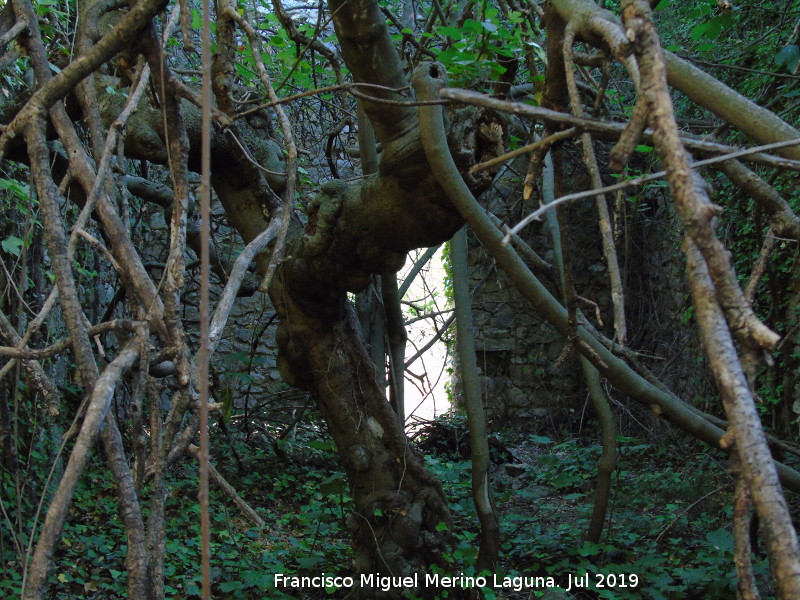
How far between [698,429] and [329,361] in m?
1.64

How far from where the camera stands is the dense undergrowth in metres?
3.12

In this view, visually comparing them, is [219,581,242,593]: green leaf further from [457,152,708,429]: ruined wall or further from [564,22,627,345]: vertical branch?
[457,152,708,429]: ruined wall

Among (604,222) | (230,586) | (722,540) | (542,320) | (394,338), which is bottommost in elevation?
(230,586)

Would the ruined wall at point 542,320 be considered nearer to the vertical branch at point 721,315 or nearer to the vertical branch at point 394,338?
the vertical branch at point 394,338

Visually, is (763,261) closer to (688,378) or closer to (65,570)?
(65,570)

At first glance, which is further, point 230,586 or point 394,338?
point 394,338

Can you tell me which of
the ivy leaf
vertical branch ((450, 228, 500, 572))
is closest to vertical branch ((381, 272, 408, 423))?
vertical branch ((450, 228, 500, 572))

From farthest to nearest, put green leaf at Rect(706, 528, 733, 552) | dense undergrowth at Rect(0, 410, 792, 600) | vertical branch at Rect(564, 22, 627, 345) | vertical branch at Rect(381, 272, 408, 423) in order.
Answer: vertical branch at Rect(381, 272, 408, 423) < dense undergrowth at Rect(0, 410, 792, 600) < green leaf at Rect(706, 528, 733, 552) < vertical branch at Rect(564, 22, 627, 345)

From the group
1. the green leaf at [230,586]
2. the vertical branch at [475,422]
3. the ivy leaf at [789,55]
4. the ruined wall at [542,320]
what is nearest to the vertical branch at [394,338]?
the vertical branch at [475,422]

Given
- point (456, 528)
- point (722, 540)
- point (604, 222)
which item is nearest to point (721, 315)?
point (604, 222)

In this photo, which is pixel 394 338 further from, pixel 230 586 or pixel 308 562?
pixel 230 586

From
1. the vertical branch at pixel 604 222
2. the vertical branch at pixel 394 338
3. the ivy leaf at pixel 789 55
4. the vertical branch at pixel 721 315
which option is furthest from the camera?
the vertical branch at pixel 394 338

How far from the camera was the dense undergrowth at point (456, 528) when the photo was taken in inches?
123

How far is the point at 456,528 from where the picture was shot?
12.9 feet
